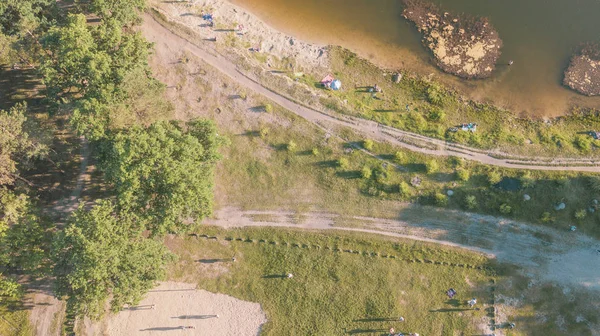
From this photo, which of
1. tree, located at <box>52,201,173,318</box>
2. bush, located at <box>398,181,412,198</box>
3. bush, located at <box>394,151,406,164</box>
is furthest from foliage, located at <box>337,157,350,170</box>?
tree, located at <box>52,201,173,318</box>

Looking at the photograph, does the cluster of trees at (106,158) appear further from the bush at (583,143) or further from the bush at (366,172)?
the bush at (583,143)

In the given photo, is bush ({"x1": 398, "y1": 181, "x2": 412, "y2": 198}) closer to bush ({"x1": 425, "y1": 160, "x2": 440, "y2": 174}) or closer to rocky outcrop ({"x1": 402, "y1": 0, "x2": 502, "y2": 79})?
bush ({"x1": 425, "y1": 160, "x2": 440, "y2": 174})

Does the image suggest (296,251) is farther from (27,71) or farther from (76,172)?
(27,71)

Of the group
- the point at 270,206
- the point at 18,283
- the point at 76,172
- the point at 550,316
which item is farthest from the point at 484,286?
the point at 18,283

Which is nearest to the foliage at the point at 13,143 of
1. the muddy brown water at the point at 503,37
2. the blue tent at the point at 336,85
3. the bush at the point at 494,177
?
the muddy brown water at the point at 503,37

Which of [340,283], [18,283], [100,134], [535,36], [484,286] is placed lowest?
[18,283]

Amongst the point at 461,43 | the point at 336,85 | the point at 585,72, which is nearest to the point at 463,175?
the point at 461,43
